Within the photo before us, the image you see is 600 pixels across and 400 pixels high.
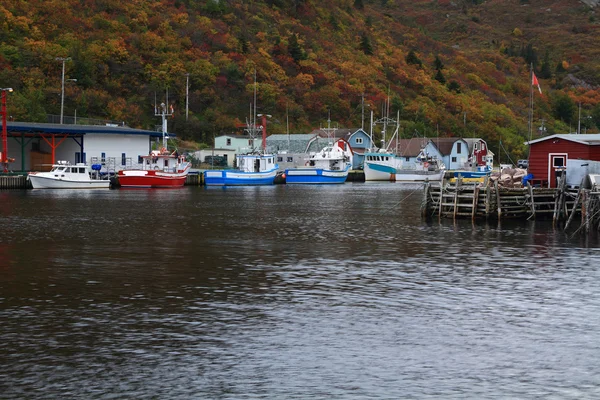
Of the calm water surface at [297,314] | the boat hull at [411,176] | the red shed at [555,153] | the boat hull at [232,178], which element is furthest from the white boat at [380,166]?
the calm water surface at [297,314]

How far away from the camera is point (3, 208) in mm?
62219

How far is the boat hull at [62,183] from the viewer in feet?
294

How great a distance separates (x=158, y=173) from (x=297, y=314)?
74962 millimetres

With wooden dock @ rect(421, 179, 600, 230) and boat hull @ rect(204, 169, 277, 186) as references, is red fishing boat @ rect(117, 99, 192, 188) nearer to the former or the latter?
boat hull @ rect(204, 169, 277, 186)

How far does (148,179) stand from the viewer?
97188 millimetres

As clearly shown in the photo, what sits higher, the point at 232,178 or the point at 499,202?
the point at 232,178

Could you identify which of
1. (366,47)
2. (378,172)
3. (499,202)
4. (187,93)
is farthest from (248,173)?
(366,47)

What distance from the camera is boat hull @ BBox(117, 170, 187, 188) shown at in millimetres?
96812

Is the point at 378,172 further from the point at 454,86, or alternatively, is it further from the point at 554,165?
the point at 454,86

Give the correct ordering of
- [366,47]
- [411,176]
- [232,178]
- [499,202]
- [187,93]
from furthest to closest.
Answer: [366,47] < [187,93] < [411,176] < [232,178] < [499,202]

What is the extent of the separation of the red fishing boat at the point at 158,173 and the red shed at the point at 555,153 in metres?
46.2

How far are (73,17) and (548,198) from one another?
113893mm

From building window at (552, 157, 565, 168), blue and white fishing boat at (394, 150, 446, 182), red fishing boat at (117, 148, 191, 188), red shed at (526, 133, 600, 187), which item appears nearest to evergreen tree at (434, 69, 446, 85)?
blue and white fishing boat at (394, 150, 446, 182)

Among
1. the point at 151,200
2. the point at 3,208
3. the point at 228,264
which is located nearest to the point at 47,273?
the point at 228,264
